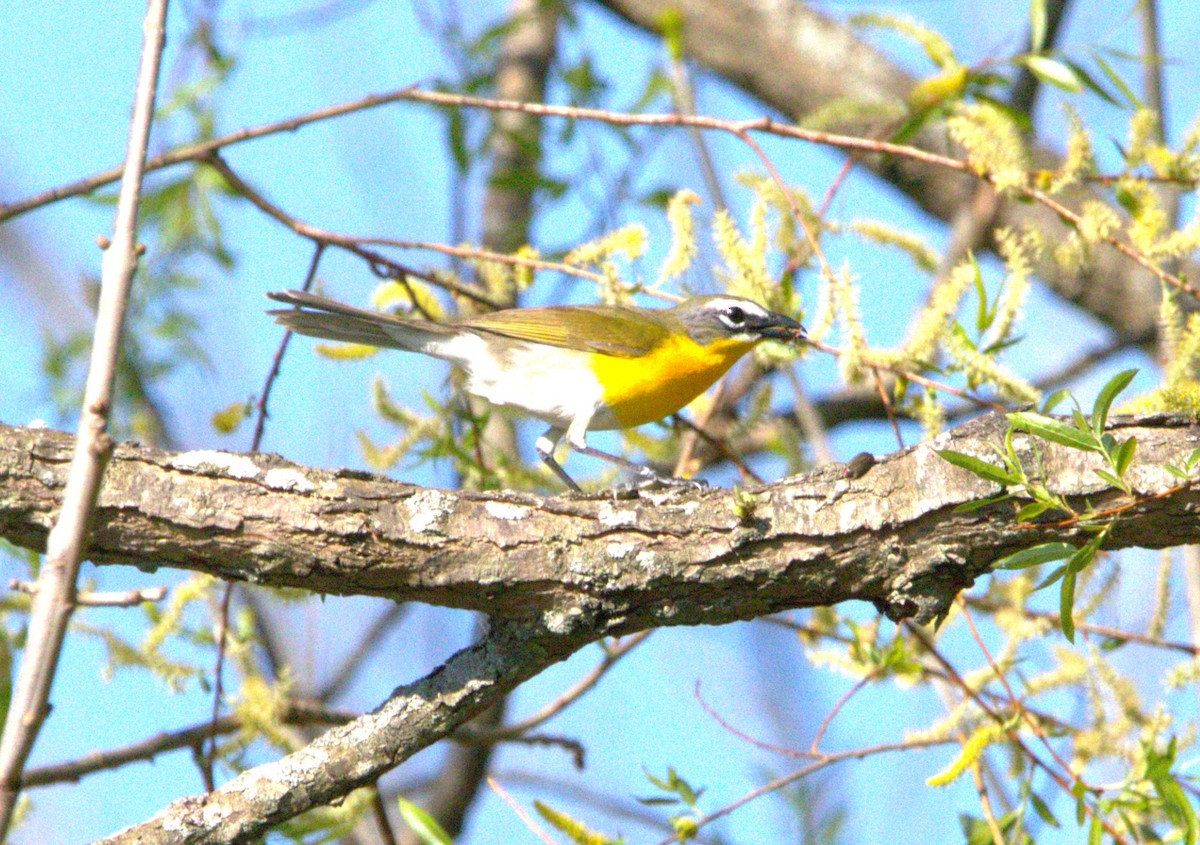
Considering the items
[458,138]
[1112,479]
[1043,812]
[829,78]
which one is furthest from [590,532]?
[829,78]

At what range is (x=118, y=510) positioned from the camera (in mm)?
2865

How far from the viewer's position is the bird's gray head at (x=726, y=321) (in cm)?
491

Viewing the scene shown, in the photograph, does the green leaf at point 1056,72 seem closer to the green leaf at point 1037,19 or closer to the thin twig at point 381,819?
the green leaf at point 1037,19

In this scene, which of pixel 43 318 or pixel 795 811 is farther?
pixel 43 318

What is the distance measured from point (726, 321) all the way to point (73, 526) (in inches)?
165

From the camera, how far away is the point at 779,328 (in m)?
4.73

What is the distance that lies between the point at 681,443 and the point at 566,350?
2.48ft

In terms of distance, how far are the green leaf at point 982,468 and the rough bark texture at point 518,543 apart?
0.24 m

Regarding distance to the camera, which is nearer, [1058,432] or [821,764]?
[1058,432]

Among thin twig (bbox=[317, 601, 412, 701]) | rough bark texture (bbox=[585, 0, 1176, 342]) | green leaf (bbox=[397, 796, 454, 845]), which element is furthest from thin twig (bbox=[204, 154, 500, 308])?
rough bark texture (bbox=[585, 0, 1176, 342])

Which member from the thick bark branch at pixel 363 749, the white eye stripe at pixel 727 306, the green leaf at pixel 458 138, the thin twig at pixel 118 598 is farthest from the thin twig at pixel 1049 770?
the green leaf at pixel 458 138

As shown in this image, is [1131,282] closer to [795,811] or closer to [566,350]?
[566,350]

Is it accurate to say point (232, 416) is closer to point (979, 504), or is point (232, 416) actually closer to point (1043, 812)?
point (979, 504)

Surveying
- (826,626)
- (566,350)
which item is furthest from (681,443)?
(826,626)
